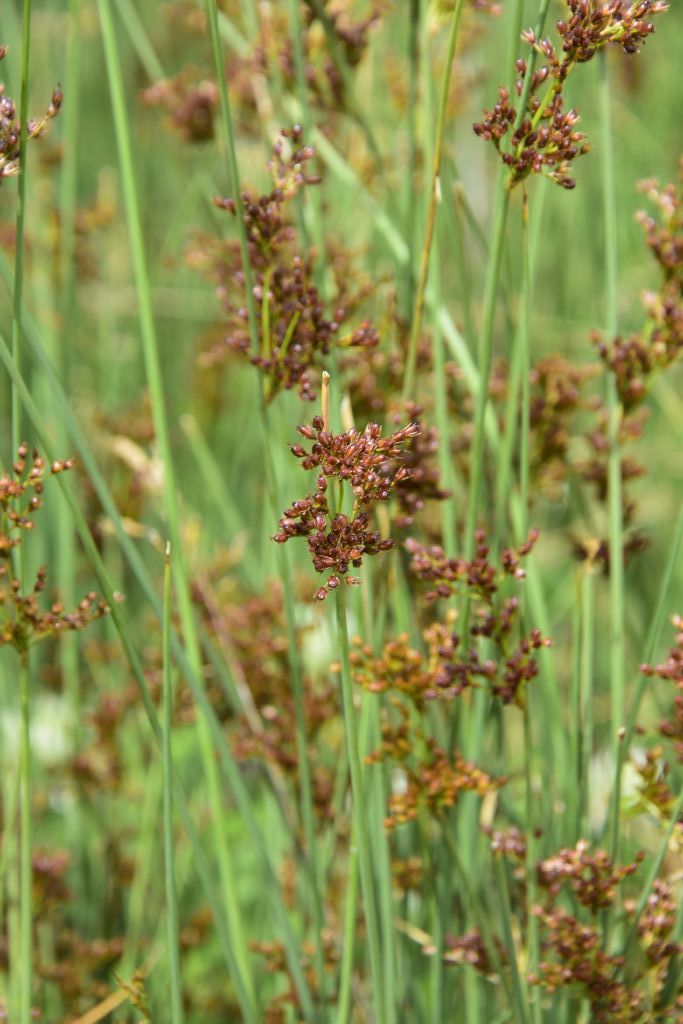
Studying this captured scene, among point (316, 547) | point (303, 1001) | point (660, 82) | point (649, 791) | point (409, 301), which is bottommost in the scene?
point (303, 1001)

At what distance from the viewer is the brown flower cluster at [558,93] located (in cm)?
68

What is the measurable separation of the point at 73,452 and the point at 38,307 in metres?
0.25

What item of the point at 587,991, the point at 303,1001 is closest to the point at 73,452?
the point at 303,1001

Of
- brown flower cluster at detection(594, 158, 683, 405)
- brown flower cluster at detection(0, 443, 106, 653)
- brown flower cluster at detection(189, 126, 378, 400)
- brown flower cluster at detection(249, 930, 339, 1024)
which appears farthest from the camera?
brown flower cluster at detection(249, 930, 339, 1024)

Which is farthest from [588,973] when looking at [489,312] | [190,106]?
[190,106]

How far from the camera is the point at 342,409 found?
970 mm

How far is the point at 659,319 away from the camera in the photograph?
952 millimetres

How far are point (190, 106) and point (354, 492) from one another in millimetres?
829

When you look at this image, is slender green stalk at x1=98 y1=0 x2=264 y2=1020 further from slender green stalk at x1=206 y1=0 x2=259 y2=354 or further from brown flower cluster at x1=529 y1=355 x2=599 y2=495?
brown flower cluster at x1=529 y1=355 x2=599 y2=495

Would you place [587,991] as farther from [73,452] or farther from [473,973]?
[73,452]

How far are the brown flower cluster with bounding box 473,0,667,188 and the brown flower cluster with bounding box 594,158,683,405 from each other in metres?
0.21

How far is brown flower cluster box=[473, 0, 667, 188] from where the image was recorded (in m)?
0.68

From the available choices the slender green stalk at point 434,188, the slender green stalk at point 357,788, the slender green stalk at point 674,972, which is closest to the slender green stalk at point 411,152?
the slender green stalk at point 434,188

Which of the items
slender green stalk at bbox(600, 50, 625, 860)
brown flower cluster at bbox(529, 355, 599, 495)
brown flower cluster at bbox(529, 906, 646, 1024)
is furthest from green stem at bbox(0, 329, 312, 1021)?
brown flower cluster at bbox(529, 355, 599, 495)
